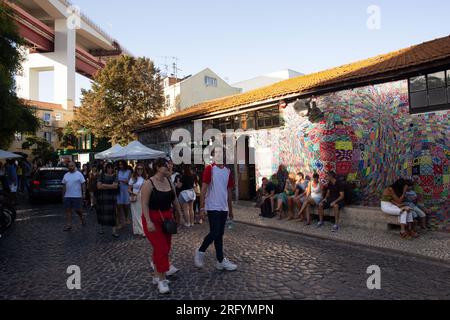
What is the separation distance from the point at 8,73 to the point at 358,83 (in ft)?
47.6

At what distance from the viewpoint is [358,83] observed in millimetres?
9719

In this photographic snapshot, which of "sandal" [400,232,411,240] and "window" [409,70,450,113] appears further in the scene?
"window" [409,70,450,113]

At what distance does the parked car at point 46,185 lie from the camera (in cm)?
1445

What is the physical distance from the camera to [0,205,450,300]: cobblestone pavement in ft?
14.2

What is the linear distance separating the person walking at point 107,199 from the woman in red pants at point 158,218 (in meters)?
3.81

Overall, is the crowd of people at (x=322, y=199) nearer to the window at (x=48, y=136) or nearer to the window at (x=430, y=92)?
the window at (x=430, y=92)

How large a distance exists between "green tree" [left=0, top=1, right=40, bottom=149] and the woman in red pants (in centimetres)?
1240

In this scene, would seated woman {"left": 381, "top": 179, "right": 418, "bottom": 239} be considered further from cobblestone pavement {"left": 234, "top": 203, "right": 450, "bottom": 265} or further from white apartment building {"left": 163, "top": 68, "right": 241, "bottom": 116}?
white apartment building {"left": 163, "top": 68, "right": 241, "bottom": 116}

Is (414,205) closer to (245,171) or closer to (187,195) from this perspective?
(187,195)

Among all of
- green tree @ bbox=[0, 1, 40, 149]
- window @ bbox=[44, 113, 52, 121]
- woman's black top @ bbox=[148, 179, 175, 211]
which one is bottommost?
woman's black top @ bbox=[148, 179, 175, 211]

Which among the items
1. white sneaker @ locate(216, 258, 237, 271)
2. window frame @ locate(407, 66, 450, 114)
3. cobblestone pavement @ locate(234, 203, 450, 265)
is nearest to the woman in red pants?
white sneaker @ locate(216, 258, 237, 271)

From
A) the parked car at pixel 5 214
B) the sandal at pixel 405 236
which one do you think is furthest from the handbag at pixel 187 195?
the sandal at pixel 405 236

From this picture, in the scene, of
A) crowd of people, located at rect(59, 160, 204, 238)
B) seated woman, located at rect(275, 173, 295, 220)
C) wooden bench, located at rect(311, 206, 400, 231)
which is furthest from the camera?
seated woman, located at rect(275, 173, 295, 220)

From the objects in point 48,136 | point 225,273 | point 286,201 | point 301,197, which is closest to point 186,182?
point 286,201
